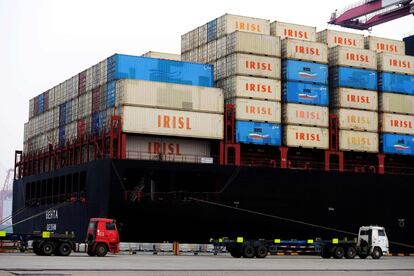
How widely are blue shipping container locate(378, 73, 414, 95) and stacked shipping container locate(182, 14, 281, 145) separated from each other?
10.9m

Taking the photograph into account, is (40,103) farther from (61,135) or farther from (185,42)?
(185,42)

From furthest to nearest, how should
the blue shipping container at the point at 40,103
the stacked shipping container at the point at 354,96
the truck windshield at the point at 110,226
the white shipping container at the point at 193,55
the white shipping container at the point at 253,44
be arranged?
the blue shipping container at the point at 40,103
the white shipping container at the point at 193,55
the stacked shipping container at the point at 354,96
the white shipping container at the point at 253,44
the truck windshield at the point at 110,226

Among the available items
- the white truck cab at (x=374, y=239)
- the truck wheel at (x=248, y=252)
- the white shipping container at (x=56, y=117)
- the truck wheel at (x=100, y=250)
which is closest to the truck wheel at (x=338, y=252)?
the white truck cab at (x=374, y=239)

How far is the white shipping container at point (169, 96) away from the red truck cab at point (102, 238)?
1276cm

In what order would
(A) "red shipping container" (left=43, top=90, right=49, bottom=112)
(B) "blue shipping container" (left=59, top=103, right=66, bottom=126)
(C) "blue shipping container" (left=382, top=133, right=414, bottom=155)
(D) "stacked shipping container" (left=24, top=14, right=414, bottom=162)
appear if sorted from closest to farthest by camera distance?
1. (D) "stacked shipping container" (left=24, top=14, right=414, bottom=162)
2. (C) "blue shipping container" (left=382, top=133, right=414, bottom=155)
3. (B) "blue shipping container" (left=59, top=103, right=66, bottom=126)
4. (A) "red shipping container" (left=43, top=90, right=49, bottom=112)

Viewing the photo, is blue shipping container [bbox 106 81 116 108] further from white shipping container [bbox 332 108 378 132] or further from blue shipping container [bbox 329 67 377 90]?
blue shipping container [bbox 329 67 377 90]

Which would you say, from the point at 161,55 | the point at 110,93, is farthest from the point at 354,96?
the point at 110,93

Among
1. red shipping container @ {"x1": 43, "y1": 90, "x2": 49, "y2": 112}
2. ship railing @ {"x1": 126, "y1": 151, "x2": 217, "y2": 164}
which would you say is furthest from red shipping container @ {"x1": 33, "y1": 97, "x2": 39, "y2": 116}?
ship railing @ {"x1": 126, "y1": 151, "x2": 217, "y2": 164}

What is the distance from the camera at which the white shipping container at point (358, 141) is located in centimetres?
5922

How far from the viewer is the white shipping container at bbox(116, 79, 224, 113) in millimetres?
52562

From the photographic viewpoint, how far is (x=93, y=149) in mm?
57969

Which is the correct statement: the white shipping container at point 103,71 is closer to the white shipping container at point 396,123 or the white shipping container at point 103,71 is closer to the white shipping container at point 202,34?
the white shipping container at point 202,34

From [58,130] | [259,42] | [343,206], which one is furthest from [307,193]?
[58,130]

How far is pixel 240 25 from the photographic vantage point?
59906 mm
